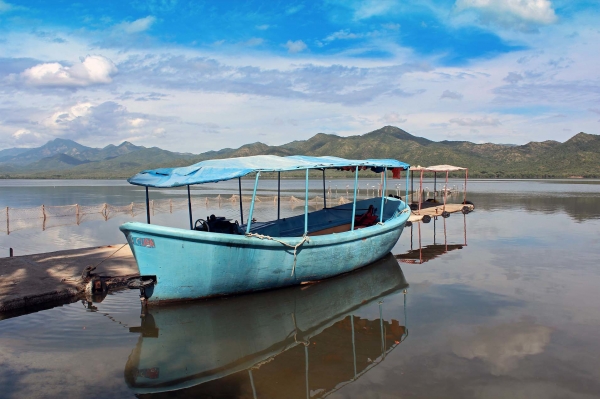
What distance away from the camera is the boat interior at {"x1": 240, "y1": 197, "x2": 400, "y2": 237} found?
43.9 feet

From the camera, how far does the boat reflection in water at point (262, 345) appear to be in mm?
6333

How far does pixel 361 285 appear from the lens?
11688 mm

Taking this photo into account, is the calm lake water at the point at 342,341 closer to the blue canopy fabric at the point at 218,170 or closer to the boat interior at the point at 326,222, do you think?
the boat interior at the point at 326,222

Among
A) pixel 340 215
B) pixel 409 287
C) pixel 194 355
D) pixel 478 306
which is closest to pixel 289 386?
pixel 194 355

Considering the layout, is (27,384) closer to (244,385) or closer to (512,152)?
(244,385)

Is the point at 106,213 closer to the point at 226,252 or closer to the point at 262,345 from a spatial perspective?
the point at 226,252

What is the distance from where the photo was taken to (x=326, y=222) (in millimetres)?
15664

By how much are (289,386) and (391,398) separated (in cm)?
139

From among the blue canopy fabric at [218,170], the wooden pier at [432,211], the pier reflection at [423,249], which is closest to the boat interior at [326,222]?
the pier reflection at [423,249]

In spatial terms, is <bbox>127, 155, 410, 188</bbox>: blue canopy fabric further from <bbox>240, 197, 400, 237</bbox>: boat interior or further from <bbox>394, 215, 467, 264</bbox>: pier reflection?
<bbox>394, 215, 467, 264</bbox>: pier reflection

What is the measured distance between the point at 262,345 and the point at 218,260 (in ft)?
6.61

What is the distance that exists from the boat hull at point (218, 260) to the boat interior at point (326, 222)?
8.29 feet

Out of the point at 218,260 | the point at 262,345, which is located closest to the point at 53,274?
the point at 218,260

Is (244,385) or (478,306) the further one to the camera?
(478,306)
